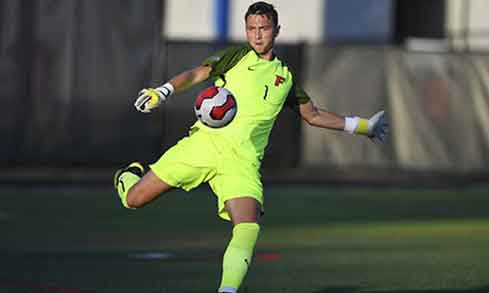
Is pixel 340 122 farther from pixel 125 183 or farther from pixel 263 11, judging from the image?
pixel 125 183

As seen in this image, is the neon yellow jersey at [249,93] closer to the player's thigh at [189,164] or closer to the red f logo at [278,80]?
the red f logo at [278,80]

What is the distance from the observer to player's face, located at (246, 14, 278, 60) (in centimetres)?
868

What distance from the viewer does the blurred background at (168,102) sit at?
70.8 ft

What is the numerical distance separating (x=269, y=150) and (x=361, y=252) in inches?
377

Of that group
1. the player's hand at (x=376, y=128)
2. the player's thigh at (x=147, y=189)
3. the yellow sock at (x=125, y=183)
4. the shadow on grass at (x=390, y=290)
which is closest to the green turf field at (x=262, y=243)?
the shadow on grass at (x=390, y=290)

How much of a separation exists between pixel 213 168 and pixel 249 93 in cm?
53

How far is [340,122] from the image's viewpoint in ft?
30.5

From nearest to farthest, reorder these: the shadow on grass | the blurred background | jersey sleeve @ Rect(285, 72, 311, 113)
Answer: jersey sleeve @ Rect(285, 72, 311, 113) < the shadow on grass < the blurred background

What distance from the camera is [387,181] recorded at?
22.3m

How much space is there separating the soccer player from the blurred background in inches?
474

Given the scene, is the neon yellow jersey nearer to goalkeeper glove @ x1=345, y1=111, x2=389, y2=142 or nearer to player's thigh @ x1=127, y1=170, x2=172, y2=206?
player's thigh @ x1=127, y1=170, x2=172, y2=206

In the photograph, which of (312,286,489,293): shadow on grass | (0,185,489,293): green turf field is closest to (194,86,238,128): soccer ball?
(0,185,489,293): green turf field

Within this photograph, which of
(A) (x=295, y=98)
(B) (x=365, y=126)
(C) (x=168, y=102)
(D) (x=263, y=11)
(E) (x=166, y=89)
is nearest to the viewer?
(E) (x=166, y=89)

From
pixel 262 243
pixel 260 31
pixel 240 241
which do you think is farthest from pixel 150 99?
pixel 262 243
